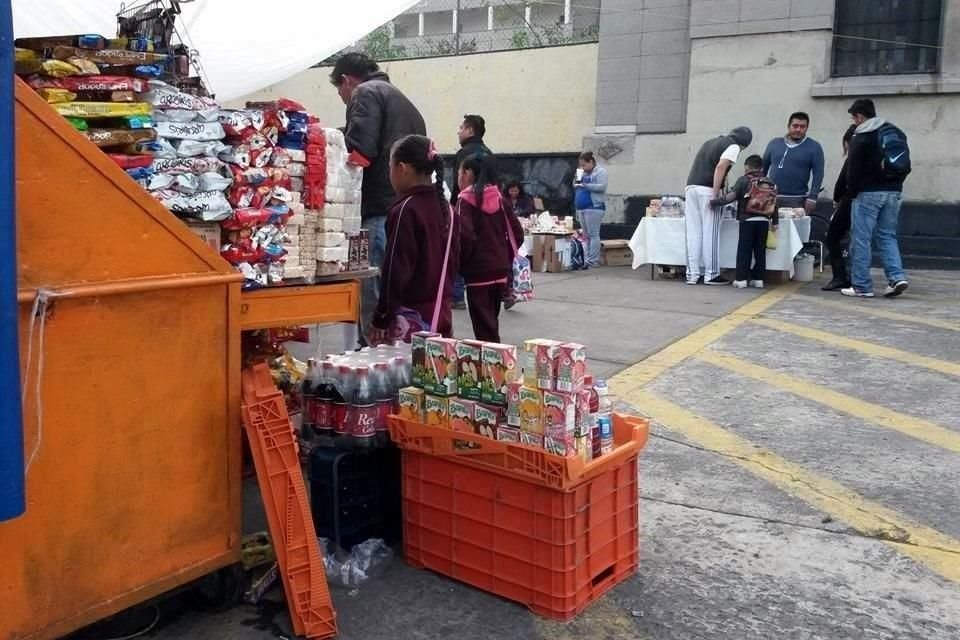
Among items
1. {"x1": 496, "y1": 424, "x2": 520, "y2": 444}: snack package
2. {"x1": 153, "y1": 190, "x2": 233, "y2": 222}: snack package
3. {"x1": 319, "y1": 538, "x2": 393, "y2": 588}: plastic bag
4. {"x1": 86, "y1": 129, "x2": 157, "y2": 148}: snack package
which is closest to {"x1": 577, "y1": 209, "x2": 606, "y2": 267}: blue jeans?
{"x1": 319, "y1": 538, "x2": 393, "y2": 588}: plastic bag

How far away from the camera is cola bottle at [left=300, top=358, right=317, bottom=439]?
10.9ft

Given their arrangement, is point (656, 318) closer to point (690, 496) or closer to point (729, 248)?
point (729, 248)

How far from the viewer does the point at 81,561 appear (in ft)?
7.72

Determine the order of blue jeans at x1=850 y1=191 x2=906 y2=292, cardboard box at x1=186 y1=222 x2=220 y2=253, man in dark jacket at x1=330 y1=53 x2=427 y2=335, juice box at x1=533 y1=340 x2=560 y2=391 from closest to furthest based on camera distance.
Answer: juice box at x1=533 y1=340 x2=560 y2=391 < cardboard box at x1=186 y1=222 x2=220 y2=253 < man in dark jacket at x1=330 y1=53 x2=427 y2=335 < blue jeans at x1=850 y1=191 x2=906 y2=292

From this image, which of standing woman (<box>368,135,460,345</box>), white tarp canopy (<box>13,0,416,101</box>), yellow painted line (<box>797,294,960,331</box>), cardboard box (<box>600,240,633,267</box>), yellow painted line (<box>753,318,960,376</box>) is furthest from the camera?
cardboard box (<box>600,240,633,267</box>)

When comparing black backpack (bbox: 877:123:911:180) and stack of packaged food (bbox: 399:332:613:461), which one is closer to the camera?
stack of packaged food (bbox: 399:332:613:461)

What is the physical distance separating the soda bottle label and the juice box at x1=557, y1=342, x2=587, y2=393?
0.85 metres

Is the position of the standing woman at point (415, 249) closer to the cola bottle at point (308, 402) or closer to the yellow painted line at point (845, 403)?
the cola bottle at point (308, 402)

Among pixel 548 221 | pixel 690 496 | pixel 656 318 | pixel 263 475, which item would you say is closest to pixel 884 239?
pixel 656 318

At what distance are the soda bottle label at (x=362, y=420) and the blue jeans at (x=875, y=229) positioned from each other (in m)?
7.40

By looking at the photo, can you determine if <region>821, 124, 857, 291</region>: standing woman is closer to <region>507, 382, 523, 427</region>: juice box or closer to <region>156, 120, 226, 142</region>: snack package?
<region>507, 382, 523, 427</region>: juice box

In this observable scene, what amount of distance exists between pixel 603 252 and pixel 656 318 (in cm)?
506

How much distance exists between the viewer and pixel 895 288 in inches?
361

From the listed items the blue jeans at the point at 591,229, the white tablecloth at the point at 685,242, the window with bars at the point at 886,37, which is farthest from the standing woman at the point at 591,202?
the window with bars at the point at 886,37
